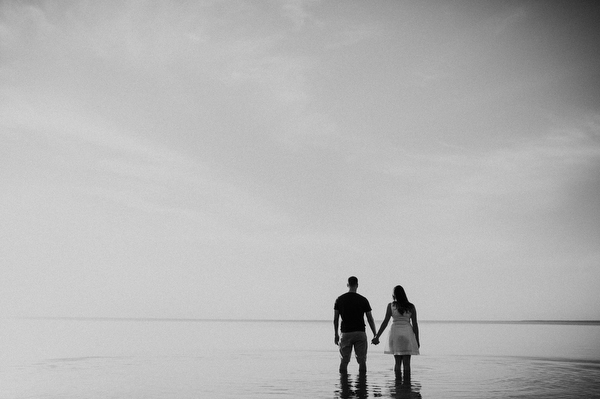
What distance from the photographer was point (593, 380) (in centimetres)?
1376

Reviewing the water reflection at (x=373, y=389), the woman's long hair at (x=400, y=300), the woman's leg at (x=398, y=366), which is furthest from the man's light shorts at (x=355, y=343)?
the woman's long hair at (x=400, y=300)

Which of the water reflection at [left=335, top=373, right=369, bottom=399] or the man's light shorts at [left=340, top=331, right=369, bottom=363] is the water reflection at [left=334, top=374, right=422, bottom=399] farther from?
the man's light shorts at [left=340, top=331, right=369, bottom=363]

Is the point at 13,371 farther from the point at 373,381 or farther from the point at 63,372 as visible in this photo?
the point at 373,381

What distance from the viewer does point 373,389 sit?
11.6 meters

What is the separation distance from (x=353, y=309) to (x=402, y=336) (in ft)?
A: 4.61

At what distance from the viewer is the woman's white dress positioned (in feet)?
41.1

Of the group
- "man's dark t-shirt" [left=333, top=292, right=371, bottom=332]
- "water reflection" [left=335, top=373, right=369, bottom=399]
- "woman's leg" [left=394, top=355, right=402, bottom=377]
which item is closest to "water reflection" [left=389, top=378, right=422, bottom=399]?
"woman's leg" [left=394, top=355, right=402, bottom=377]

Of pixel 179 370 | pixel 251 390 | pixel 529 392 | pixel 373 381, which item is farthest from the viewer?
pixel 179 370

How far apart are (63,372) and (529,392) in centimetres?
1402

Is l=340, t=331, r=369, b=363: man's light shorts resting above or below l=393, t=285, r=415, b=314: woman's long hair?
below

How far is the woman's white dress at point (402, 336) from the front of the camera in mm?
12531

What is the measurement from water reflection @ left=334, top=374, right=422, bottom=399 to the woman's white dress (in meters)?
0.87

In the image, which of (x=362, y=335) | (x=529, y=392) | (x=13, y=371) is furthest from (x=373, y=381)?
(x=13, y=371)

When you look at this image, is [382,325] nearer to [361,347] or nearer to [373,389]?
[361,347]
